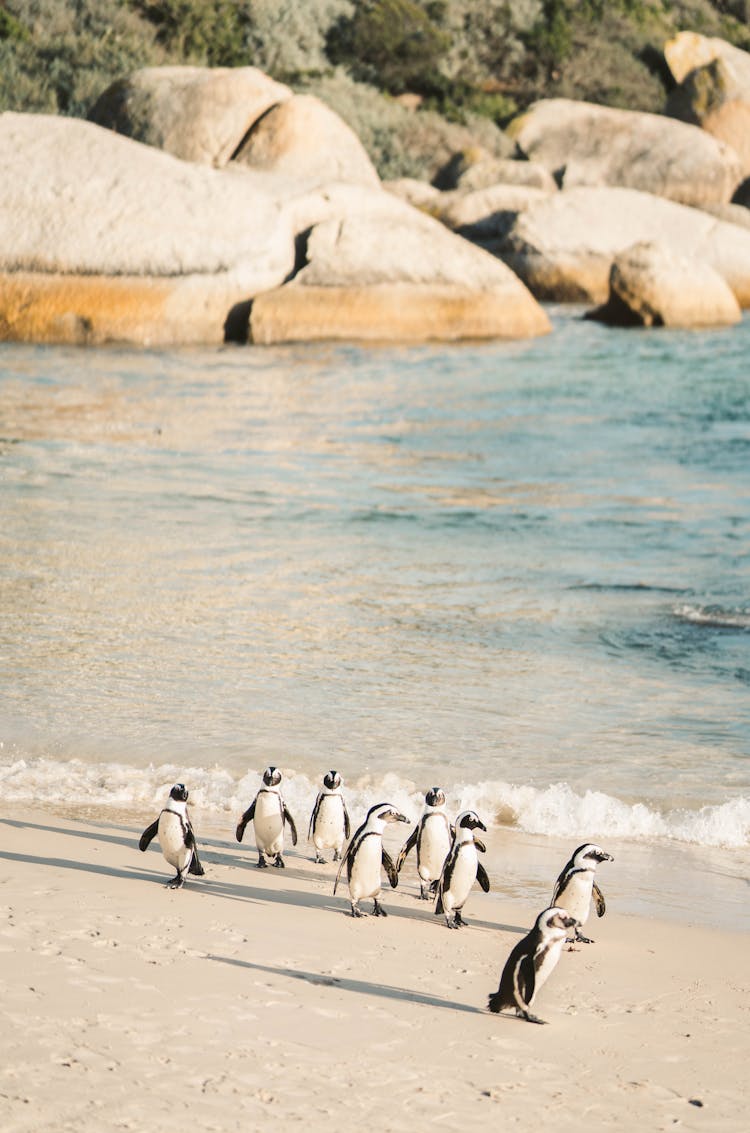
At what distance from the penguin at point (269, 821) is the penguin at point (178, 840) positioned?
28 centimetres

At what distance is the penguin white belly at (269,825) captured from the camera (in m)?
5.43

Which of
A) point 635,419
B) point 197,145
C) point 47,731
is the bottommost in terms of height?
point 47,731

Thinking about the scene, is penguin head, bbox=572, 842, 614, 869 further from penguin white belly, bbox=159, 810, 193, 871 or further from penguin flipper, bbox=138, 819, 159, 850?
penguin flipper, bbox=138, 819, 159, 850

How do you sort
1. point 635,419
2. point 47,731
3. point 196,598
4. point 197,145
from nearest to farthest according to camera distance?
1. point 47,731
2. point 196,598
3. point 635,419
4. point 197,145

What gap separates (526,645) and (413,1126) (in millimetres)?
5233

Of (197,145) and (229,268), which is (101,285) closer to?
(229,268)

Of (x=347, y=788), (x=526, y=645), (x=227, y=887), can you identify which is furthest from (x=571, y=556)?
(x=227, y=887)

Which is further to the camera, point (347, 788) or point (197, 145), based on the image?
point (197, 145)

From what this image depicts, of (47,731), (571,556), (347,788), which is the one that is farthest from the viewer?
(571,556)

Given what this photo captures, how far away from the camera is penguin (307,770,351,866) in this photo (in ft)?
18.0

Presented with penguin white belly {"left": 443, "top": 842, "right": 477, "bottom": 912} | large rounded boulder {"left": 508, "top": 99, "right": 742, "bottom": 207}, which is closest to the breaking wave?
penguin white belly {"left": 443, "top": 842, "right": 477, "bottom": 912}

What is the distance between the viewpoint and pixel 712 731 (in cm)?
727

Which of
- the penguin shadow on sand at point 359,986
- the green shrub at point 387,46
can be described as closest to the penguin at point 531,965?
the penguin shadow on sand at point 359,986

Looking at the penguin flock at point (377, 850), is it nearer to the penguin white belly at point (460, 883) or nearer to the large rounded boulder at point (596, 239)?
the penguin white belly at point (460, 883)
